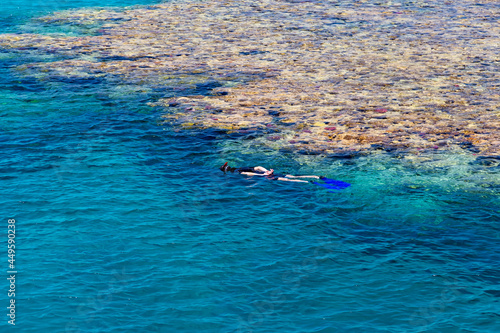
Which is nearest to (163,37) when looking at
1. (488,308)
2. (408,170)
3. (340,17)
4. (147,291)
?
(340,17)

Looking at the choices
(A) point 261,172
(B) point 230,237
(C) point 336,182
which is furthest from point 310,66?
(B) point 230,237

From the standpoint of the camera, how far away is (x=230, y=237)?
24375 millimetres

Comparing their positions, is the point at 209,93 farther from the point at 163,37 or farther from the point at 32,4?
the point at 32,4

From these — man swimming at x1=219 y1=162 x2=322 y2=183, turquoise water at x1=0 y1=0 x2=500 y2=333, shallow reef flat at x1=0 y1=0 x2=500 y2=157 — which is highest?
shallow reef flat at x1=0 y1=0 x2=500 y2=157

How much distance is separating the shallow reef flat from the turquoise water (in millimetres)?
2388

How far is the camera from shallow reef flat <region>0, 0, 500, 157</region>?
32.8 meters

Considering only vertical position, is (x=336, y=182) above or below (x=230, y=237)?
above

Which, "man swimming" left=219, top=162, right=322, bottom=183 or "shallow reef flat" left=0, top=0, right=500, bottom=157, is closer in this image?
"man swimming" left=219, top=162, right=322, bottom=183

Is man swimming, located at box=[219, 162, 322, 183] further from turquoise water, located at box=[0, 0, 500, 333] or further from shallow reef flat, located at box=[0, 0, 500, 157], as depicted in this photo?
shallow reef flat, located at box=[0, 0, 500, 157]

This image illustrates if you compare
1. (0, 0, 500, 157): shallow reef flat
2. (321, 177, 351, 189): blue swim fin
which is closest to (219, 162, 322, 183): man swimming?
(321, 177, 351, 189): blue swim fin

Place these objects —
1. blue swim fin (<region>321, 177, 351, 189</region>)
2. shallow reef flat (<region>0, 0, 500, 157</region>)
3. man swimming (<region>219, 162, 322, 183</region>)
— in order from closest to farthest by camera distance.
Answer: blue swim fin (<region>321, 177, 351, 189</region>), man swimming (<region>219, 162, 322, 183</region>), shallow reef flat (<region>0, 0, 500, 157</region>)

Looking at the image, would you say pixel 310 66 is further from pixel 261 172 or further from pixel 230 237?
pixel 230 237

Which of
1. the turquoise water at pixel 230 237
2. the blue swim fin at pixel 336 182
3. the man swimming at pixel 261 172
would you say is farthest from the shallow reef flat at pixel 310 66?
the blue swim fin at pixel 336 182

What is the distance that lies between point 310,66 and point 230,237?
67.3ft
